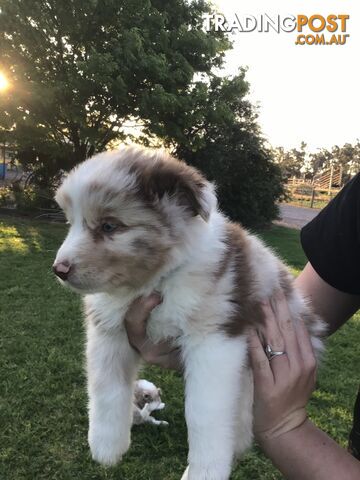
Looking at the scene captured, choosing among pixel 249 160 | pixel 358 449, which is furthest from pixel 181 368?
pixel 249 160

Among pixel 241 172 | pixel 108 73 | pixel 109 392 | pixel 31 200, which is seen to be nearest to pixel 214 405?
pixel 109 392

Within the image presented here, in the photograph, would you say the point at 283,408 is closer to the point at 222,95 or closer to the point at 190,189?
A: the point at 190,189

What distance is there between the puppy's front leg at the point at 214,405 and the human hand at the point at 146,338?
0.21 m

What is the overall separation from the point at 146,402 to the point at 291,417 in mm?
2731

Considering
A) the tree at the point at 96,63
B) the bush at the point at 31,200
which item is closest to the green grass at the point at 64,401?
the tree at the point at 96,63

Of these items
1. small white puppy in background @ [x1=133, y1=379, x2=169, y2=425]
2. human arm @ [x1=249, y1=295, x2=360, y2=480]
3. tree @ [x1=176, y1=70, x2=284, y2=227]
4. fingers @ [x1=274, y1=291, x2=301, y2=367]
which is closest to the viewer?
human arm @ [x1=249, y1=295, x2=360, y2=480]

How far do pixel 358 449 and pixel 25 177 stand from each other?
2043cm

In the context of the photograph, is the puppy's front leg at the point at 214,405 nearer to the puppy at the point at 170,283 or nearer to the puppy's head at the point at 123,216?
the puppy at the point at 170,283

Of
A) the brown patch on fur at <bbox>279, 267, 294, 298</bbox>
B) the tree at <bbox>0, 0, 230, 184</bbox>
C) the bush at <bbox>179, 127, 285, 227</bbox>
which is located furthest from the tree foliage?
the brown patch on fur at <bbox>279, 267, 294, 298</bbox>

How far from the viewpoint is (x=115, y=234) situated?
200 cm

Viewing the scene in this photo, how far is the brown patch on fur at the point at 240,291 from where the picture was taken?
6.62 feet

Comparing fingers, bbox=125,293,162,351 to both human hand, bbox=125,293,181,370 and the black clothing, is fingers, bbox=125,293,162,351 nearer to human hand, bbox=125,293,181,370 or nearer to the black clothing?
human hand, bbox=125,293,181,370

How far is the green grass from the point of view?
142 inches

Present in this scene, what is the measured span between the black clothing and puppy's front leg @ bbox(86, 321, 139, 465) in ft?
3.41
